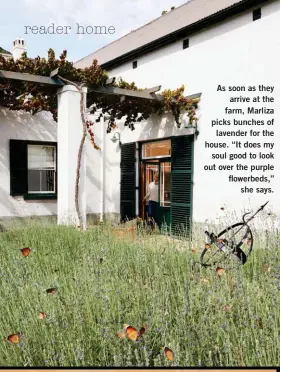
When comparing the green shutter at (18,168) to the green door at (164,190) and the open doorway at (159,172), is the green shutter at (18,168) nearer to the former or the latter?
the open doorway at (159,172)

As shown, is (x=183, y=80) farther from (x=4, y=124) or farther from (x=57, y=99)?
(x=4, y=124)

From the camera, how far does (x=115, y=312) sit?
2453 mm

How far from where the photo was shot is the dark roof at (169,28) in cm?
695

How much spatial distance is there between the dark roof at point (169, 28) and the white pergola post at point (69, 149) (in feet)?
6.80

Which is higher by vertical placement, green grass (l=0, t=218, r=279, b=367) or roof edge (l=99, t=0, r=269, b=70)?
roof edge (l=99, t=0, r=269, b=70)

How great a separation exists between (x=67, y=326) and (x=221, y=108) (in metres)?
5.75

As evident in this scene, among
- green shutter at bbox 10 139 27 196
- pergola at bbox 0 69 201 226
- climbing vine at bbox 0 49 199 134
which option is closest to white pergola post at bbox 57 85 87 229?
pergola at bbox 0 69 201 226

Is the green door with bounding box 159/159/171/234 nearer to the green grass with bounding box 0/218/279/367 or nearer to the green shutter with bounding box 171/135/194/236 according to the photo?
the green shutter with bounding box 171/135/194/236

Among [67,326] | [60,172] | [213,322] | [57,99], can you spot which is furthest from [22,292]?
[57,99]

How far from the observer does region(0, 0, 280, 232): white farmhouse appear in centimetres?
648

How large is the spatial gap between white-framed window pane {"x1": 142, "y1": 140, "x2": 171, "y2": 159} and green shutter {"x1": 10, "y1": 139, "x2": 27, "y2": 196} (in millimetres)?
2830

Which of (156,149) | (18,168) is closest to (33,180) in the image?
(18,168)

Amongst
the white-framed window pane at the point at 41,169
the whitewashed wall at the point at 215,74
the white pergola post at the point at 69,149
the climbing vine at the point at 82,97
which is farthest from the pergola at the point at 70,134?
the white-framed window pane at the point at 41,169

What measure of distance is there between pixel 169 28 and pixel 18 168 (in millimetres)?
4567
